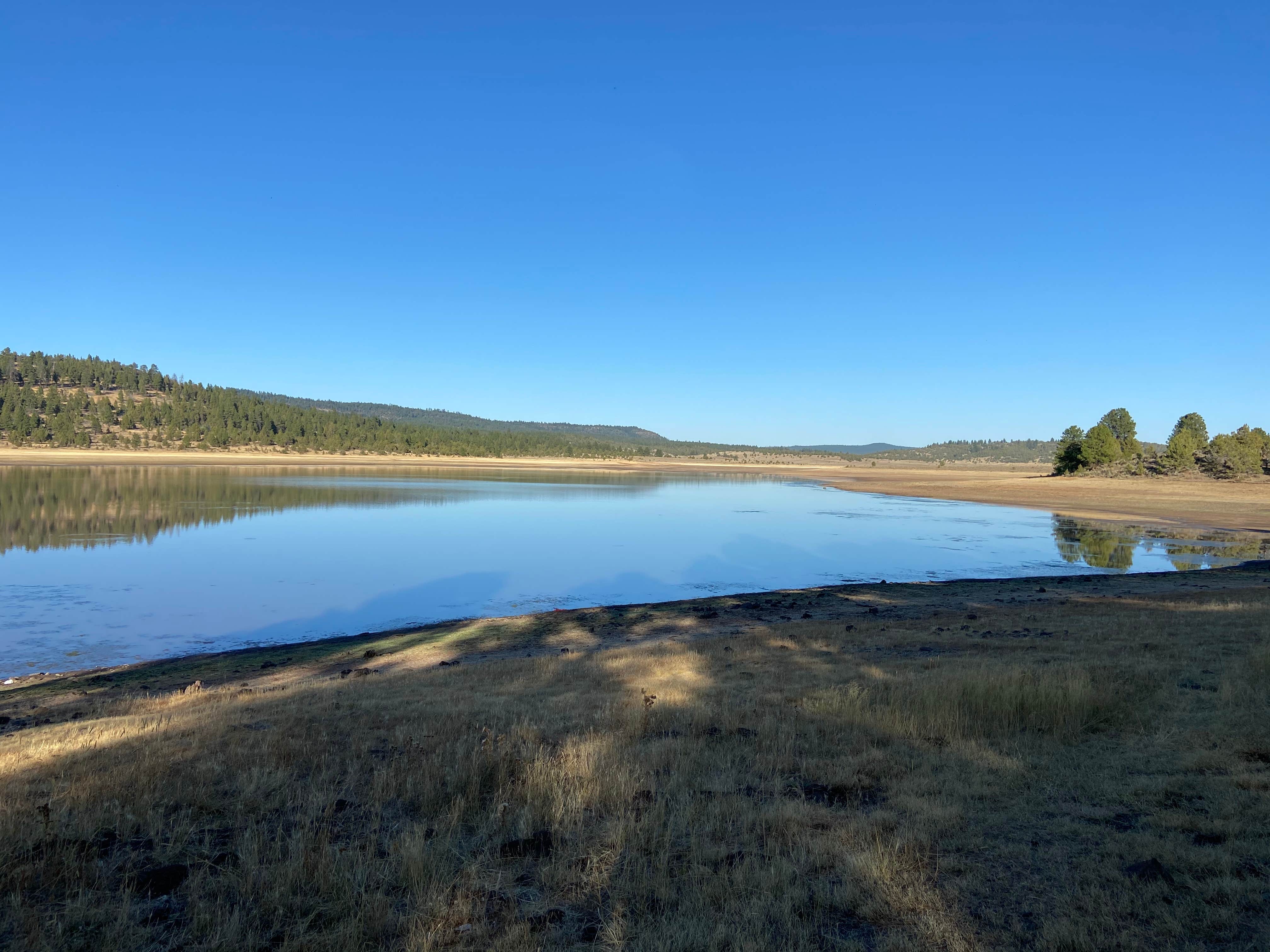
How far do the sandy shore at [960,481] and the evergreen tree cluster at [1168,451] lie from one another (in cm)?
281

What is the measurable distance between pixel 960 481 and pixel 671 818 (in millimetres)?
95379

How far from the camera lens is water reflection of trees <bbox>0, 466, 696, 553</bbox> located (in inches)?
1243

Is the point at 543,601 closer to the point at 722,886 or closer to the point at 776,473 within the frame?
the point at 722,886

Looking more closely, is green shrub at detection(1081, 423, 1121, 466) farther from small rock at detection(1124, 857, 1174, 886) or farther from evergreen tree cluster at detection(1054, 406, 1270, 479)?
small rock at detection(1124, 857, 1174, 886)

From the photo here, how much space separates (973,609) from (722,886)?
14.5 m

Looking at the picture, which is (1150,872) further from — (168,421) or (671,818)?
(168,421)

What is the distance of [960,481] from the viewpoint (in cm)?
9181

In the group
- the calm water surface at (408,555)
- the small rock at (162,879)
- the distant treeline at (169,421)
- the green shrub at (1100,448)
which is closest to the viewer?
the small rock at (162,879)

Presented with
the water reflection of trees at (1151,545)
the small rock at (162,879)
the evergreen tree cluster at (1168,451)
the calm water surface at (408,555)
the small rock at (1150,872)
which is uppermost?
the evergreen tree cluster at (1168,451)

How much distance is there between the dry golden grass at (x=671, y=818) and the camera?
146 inches

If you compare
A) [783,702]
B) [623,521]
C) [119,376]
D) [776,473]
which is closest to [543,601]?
[783,702]

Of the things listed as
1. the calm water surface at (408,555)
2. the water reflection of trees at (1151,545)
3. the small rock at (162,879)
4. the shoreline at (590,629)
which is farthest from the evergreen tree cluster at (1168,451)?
the small rock at (162,879)

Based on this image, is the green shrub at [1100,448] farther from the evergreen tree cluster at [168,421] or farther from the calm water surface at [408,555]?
the evergreen tree cluster at [168,421]

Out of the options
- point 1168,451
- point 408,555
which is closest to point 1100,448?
point 1168,451
